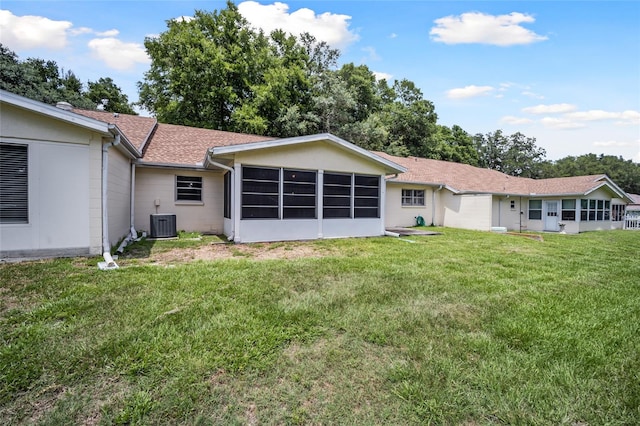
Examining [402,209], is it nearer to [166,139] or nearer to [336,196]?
[336,196]

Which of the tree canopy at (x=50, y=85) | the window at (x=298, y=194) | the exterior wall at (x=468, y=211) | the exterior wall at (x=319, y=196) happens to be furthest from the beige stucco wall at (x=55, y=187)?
the tree canopy at (x=50, y=85)

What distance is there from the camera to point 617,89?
34.8ft

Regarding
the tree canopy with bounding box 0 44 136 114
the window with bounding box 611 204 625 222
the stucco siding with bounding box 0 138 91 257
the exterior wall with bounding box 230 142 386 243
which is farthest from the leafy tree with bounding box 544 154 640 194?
the tree canopy with bounding box 0 44 136 114

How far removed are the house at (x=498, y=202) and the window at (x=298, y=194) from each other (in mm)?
6532

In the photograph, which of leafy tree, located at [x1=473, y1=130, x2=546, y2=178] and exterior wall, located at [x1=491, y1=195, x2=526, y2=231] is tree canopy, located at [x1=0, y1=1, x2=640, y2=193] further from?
leafy tree, located at [x1=473, y1=130, x2=546, y2=178]

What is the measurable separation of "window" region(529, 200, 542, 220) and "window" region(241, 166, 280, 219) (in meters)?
17.2

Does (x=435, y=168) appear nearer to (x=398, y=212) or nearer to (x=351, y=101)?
(x=398, y=212)

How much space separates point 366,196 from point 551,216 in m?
13.9

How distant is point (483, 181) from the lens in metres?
20.2

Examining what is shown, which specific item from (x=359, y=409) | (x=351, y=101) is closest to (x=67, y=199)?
(x=359, y=409)

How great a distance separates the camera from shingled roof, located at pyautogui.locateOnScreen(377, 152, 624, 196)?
17.1 m

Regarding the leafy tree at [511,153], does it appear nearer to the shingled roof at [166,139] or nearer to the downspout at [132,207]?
the shingled roof at [166,139]

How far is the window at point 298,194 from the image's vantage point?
9922 mm

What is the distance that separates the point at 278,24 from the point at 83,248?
2671 cm
